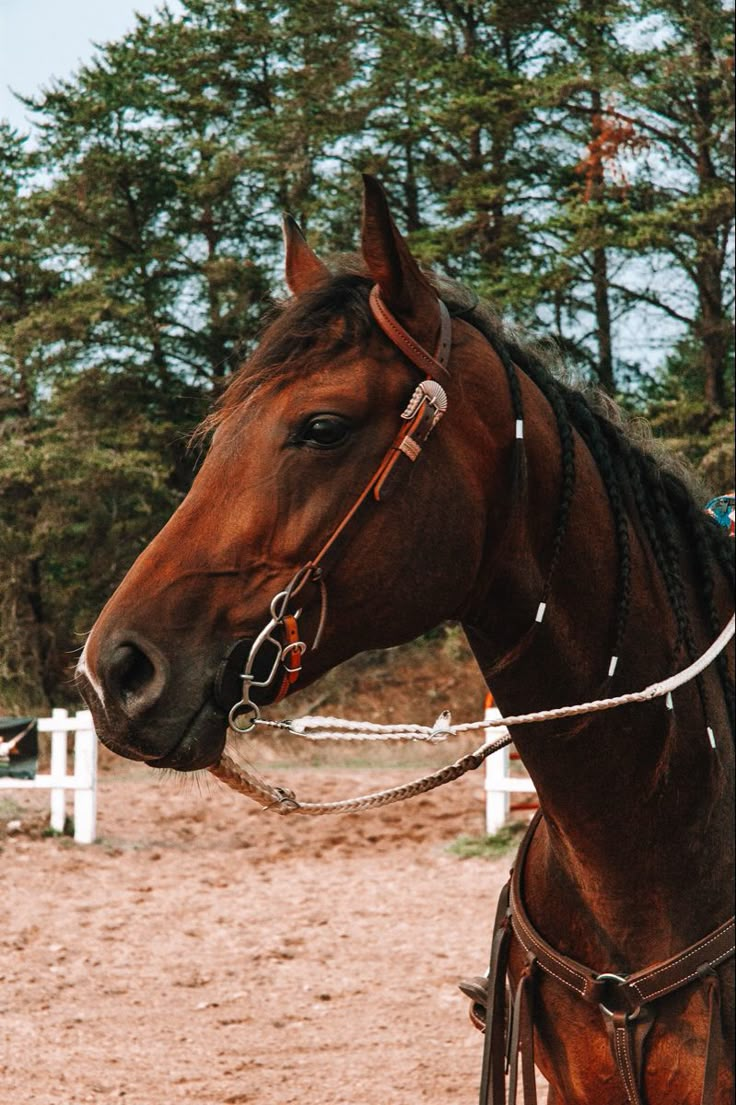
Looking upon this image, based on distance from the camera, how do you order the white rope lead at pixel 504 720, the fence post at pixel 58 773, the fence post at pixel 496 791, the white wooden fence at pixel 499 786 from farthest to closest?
the fence post at pixel 58 773, the fence post at pixel 496 791, the white wooden fence at pixel 499 786, the white rope lead at pixel 504 720

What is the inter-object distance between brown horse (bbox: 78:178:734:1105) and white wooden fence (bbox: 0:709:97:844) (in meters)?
7.80

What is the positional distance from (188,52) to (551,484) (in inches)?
785

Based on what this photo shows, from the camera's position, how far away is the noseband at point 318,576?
1930 millimetres

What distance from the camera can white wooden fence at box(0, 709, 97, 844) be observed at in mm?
9703

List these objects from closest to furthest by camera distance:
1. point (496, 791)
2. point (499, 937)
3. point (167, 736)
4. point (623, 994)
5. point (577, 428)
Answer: point (167, 736) < point (623, 994) < point (577, 428) < point (499, 937) < point (496, 791)

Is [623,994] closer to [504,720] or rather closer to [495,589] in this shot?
[504,720]

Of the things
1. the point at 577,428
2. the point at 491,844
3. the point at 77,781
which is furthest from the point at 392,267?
the point at 77,781

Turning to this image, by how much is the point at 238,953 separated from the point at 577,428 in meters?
5.70

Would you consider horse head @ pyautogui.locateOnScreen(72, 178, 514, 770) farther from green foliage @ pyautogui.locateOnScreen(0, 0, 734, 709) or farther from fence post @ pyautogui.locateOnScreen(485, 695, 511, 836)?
green foliage @ pyautogui.locateOnScreen(0, 0, 734, 709)

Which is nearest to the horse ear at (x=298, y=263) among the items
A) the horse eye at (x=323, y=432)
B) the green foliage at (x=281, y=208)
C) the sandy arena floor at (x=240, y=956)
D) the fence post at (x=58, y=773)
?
the horse eye at (x=323, y=432)

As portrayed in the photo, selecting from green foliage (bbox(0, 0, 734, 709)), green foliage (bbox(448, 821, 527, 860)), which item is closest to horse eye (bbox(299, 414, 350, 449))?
green foliage (bbox(448, 821, 527, 860))

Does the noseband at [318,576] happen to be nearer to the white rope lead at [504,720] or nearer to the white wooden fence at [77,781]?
the white rope lead at [504,720]

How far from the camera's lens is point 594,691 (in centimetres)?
223

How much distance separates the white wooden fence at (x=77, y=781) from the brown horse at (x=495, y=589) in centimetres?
780
